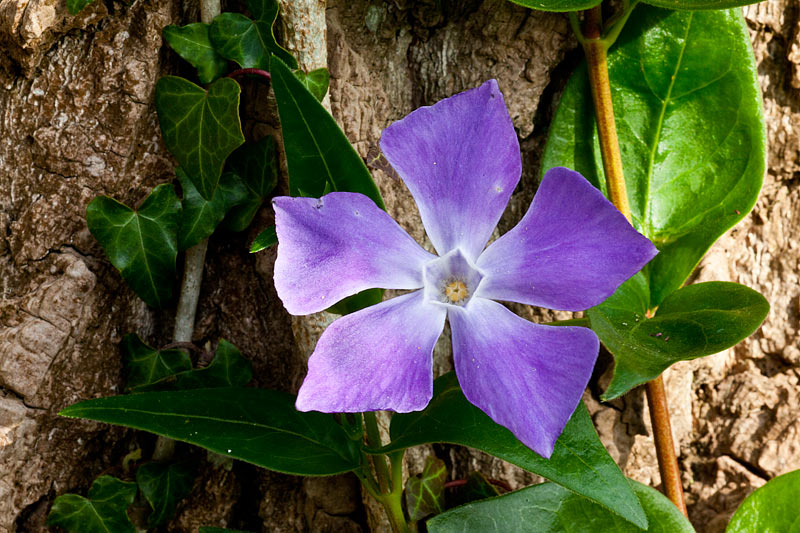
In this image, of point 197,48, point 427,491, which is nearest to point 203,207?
point 197,48

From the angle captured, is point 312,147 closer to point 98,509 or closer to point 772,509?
point 98,509

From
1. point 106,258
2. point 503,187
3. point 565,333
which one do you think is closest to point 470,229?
point 503,187

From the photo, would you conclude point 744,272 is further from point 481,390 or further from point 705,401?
point 481,390

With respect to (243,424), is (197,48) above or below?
above

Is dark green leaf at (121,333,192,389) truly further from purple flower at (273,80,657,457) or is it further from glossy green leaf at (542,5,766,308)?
glossy green leaf at (542,5,766,308)

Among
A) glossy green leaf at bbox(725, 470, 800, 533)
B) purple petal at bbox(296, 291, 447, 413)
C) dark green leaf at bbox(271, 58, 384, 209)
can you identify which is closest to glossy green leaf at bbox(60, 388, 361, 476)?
purple petal at bbox(296, 291, 447, 413)

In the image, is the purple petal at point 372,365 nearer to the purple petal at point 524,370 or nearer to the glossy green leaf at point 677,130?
the purple petal at point 524,370

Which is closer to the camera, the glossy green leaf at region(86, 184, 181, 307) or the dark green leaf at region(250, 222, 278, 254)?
the dark green leaf at region(250, 222, 278, 254)
